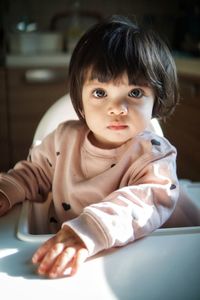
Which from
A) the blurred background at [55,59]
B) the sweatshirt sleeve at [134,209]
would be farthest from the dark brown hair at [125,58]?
the blurred background at [55,59]

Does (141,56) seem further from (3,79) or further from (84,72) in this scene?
(3,79)

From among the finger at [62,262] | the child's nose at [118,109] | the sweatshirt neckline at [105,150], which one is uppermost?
the child's nose at [118,109]

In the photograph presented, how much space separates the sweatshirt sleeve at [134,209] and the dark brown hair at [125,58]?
0.12m

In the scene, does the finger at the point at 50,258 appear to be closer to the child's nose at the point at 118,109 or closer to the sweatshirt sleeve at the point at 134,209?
the sweatshirt sleeve at the point at 134,209

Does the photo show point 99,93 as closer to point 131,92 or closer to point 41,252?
point 131,92

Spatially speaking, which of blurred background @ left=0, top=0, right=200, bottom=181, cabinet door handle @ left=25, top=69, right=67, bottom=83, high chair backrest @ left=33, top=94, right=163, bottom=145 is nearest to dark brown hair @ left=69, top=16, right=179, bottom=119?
high chair backrest @ left=33, top=94, right=163, bottom=145

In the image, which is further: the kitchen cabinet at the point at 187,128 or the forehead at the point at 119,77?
the kitchen cabinet at the point at 187,128

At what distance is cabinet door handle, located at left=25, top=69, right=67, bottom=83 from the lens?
2014mm

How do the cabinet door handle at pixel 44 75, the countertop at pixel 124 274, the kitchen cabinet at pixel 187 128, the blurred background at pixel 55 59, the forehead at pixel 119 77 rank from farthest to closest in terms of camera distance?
1. the cabinet door handle at pixel 44 75
2. the blurred background at pixel 55 59
3. the kitchen cabinet at pixel 187 128
4. the forehead at pixel 119 77
5. the countertop at pixel 124 274

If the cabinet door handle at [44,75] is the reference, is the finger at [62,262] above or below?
above

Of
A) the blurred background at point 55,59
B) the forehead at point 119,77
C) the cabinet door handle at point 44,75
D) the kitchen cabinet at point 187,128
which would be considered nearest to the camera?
the forehead at point 119,77

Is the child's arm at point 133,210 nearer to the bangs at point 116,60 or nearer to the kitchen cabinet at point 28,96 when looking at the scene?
the bangs at point 116,60

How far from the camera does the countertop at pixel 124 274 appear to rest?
1.47 ft

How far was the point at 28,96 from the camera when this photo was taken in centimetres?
209
